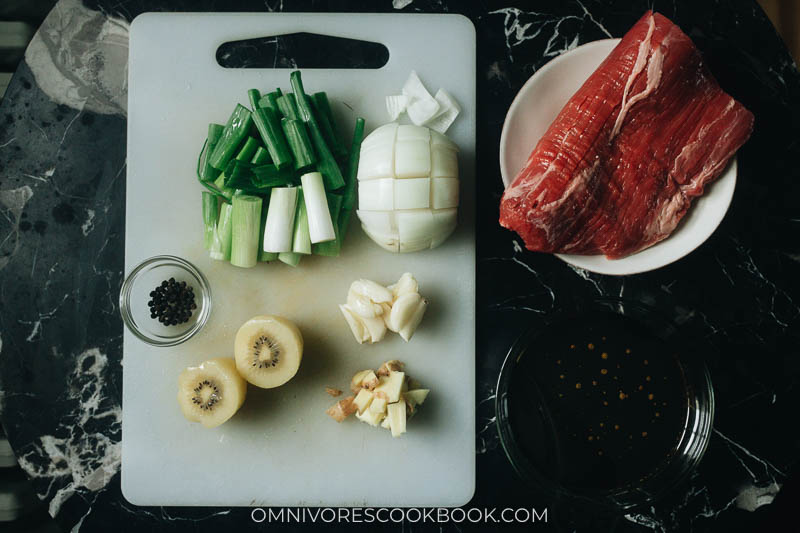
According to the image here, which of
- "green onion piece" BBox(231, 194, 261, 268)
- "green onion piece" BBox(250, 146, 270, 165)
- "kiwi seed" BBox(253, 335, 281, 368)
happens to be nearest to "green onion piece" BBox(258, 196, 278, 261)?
"green onion piece" BBox(231, 194, 261, 268)

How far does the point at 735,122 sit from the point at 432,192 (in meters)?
0.91

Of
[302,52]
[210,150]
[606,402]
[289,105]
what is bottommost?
[606,402]

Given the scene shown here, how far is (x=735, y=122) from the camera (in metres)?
1.84

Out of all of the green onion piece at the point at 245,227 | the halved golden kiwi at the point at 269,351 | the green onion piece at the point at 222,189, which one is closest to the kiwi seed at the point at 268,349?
the halved golden kiwi at the point at 269,351

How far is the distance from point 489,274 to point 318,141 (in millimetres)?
701

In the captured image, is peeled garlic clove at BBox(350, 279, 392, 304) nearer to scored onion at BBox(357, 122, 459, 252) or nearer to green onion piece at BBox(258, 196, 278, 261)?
scored onion at BBox(357, 122, 459, 252)

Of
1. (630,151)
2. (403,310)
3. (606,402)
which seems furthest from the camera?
(606,402)

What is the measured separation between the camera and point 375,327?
1.98 meters

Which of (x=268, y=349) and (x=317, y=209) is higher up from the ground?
(x=317, y=209)

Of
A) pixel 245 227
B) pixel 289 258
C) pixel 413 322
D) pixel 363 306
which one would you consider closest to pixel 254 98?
pixel 245 227

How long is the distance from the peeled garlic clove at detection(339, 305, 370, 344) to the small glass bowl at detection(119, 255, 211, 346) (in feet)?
1.47

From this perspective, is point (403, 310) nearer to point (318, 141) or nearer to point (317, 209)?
point (317, 209)

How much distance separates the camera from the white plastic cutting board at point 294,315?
2.07 meters

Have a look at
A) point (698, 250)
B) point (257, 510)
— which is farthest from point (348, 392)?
point (698, 250)
